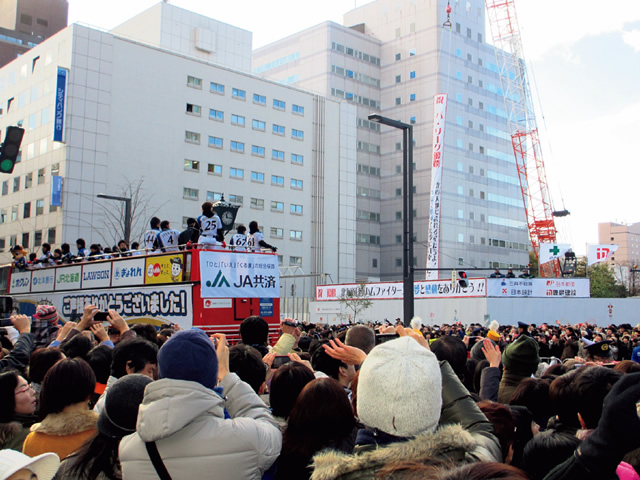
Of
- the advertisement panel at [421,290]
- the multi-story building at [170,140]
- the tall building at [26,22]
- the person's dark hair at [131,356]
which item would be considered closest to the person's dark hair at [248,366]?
the person's dark hair at [131,356]

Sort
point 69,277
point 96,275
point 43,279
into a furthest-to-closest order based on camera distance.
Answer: point 43,279, point 69,277, point 96,275

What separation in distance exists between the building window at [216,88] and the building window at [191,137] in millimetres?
4622

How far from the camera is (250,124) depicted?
184 feet

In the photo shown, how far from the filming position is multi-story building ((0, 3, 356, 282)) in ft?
151

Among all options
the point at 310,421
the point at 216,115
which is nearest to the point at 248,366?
the point at 310,421

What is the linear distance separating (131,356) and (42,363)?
1.03 meters

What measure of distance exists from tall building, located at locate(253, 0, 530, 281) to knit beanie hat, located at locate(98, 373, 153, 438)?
66747 millimetres

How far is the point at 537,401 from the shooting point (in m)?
4.35

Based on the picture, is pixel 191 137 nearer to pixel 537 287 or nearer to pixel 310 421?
pixel 537 287

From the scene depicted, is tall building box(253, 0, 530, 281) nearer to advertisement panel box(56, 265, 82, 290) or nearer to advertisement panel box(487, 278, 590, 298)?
advertisement panel box(487, 278, 590, 298)

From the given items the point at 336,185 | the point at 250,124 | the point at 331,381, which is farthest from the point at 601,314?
the point at 331,381

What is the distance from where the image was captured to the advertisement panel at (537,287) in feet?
119

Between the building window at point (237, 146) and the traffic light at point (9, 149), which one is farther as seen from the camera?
the building window at point (237, 146)

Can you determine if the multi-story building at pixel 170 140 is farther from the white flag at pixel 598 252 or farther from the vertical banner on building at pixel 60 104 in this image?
the white flag at pixel 598 252
